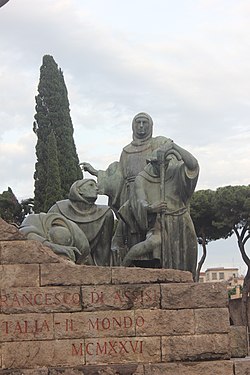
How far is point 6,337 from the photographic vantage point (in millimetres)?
8242

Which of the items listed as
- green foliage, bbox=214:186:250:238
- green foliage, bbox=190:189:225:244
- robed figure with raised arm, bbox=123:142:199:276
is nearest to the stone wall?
robed figure with raised arm, bbox=123:142:199:276

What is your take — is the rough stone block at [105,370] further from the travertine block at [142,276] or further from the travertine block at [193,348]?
the travertine block at [142,276]

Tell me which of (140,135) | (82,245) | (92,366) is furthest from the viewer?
(140,135)

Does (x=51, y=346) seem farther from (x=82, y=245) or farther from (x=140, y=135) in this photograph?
(x=140, y=135)

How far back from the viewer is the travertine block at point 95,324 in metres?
8.27

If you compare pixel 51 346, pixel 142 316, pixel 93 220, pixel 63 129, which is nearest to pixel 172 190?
pixel 93 220

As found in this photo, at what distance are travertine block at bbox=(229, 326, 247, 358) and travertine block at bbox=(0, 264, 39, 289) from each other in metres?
2.39

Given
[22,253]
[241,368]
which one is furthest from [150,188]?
[241,368]

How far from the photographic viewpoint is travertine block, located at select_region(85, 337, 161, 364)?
8.23 meters

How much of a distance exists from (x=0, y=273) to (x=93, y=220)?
246 centimetres

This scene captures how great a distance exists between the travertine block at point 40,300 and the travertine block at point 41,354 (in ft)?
1.22

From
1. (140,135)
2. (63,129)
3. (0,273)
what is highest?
(63,129)

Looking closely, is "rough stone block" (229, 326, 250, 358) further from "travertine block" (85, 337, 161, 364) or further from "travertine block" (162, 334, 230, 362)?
"travertine block" (85, 337, 161, 364)

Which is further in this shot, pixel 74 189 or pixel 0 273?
pixel 74 189
